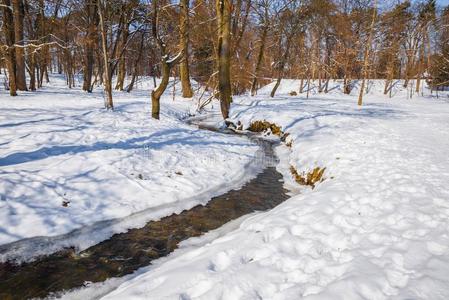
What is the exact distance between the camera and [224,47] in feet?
51.5

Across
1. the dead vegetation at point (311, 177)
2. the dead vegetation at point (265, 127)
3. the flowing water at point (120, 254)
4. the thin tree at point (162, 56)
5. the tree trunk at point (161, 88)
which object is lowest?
the flowing water at point (120, 254)

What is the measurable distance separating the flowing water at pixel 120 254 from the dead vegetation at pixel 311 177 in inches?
47.2

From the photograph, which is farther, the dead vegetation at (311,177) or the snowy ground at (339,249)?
the dead vegetation at (311,177)

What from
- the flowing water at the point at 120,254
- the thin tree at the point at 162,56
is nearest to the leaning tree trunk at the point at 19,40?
the thin tree at the point at 162,56

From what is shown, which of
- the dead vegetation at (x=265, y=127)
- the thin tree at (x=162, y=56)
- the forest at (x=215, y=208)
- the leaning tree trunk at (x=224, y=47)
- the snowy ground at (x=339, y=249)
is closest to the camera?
the snowy ground at (x=339, y=249)

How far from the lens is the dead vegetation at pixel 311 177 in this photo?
7.86 meters

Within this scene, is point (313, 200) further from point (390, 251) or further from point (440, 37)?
point (440, 37)

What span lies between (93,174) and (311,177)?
5.24 metres

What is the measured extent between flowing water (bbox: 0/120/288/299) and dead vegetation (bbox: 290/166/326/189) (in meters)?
1.20

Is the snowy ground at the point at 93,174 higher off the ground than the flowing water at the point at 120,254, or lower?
higher

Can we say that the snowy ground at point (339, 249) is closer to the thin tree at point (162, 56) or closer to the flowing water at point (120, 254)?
the flowing water at point (120, 254)

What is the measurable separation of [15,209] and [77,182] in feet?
4.19

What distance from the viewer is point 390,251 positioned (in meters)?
3.77

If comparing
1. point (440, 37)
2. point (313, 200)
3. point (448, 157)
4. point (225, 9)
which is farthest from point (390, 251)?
point (440, 37)
